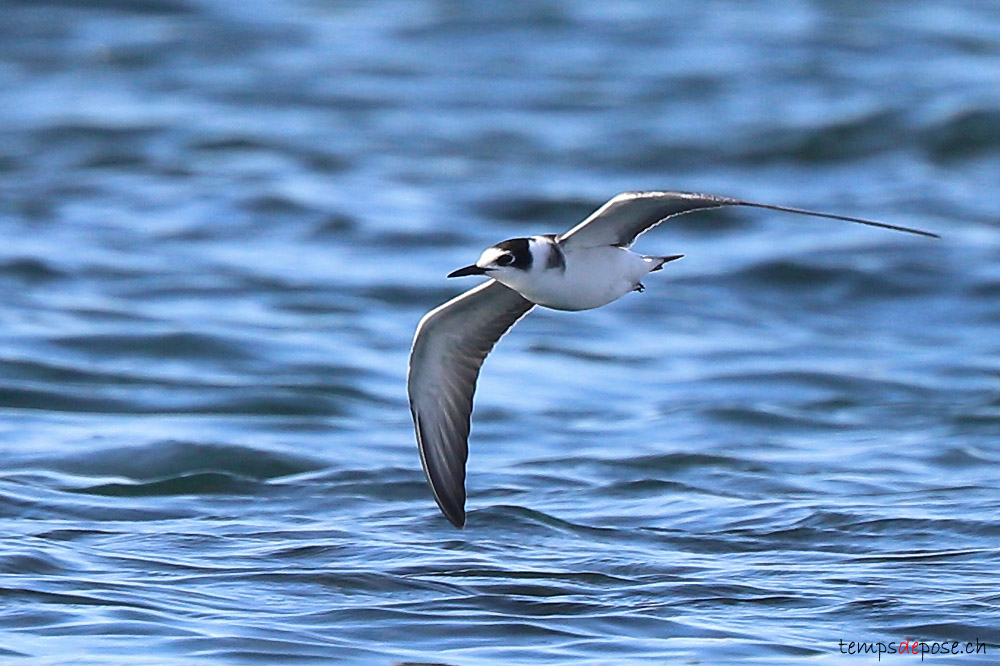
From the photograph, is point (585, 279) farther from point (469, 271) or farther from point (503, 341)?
point (503, 341)

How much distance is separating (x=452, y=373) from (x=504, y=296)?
501 mm

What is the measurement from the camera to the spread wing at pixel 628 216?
6.96 m

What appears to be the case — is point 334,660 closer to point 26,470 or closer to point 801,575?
point 801,575

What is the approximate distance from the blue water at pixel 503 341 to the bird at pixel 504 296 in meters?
0.63

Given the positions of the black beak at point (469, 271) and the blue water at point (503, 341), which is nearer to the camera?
the black beak at point (469, 271)

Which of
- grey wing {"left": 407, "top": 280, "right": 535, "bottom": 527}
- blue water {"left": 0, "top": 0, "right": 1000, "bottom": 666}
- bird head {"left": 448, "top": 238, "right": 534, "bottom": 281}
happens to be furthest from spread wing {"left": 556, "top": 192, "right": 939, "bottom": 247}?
blue water {"left": 0, "top": 0, "right": 1000, "bottom": 666}

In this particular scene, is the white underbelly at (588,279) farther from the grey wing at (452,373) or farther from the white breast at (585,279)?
the grey wing at (452,373)

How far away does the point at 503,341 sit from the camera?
15047mm

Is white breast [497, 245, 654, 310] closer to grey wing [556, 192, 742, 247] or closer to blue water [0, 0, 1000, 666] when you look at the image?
grey wing [556, 192, 742, 247]

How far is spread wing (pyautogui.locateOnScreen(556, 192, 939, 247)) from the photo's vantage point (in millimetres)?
6961

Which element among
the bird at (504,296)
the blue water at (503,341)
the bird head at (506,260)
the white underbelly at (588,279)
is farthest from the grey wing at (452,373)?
the bird head at (506,260)

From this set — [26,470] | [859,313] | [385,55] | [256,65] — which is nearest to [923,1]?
[385,55]

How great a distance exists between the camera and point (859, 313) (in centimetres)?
1606

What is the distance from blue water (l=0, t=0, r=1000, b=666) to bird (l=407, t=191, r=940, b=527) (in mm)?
630
